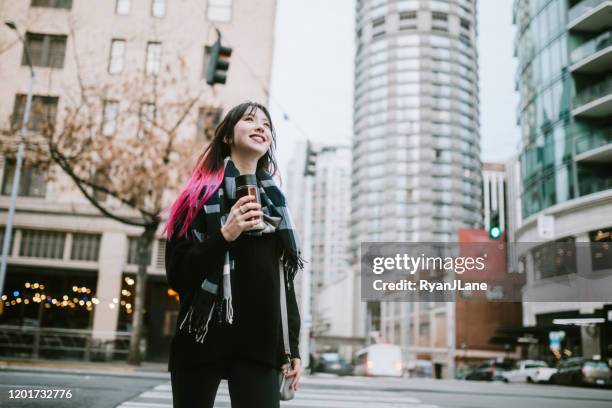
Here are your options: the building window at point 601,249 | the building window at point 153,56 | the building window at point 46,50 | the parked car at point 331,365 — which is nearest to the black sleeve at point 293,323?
the building window at point 153,56

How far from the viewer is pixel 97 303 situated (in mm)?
23406

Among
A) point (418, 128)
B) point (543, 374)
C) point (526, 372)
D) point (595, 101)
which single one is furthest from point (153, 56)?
point (418, 128)

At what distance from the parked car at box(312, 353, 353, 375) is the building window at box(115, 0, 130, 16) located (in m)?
22.0

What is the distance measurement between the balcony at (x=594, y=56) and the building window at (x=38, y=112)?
2653 cm

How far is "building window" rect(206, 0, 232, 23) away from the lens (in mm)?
26250

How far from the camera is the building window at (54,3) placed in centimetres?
2467

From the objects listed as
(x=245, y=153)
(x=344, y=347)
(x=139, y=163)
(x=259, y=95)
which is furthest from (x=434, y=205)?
(x=245, y=153)

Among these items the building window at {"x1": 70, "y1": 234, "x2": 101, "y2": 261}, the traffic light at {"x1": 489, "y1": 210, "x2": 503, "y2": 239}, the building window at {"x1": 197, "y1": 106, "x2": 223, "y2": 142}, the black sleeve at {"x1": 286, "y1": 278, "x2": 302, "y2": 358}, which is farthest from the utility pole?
the black sleeve at {"x1": 286, "y1": 278, "x2": 302, "y2": 358}

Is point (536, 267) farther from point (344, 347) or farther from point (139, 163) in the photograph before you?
point (344, 347)

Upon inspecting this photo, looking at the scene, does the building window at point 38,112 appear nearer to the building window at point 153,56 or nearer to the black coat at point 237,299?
→ the building window at point 153,56

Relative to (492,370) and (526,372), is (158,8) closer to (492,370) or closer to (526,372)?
(526,372)

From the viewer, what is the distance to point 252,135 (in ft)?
8.56

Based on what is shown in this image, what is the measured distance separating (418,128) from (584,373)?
98823mm

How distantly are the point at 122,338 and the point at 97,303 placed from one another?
3.97 metres
